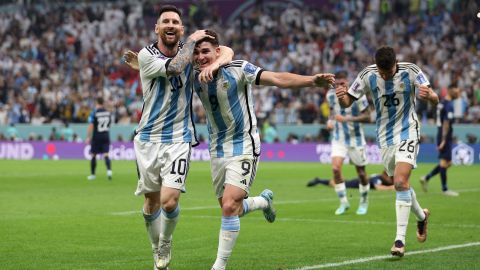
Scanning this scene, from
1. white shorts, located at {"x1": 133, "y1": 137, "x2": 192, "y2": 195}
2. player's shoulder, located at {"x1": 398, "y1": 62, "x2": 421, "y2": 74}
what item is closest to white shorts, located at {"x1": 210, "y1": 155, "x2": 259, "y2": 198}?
white shorts, located at {"x1": 133, "y1": 137, "x2": 192, "y2": 195}

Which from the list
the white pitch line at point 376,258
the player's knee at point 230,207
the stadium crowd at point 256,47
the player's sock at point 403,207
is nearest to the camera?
the player's knee at point 230,207

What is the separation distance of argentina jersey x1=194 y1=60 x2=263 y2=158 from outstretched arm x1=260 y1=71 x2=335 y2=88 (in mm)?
281

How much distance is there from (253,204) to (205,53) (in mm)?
2054

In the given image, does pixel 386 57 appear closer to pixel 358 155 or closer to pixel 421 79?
pixel 421 79

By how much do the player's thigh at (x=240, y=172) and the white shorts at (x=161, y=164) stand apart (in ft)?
1.39

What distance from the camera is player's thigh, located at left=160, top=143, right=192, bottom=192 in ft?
29.8

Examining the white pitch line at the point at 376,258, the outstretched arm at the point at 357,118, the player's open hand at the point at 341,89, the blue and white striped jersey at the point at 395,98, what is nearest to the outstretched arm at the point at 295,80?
the player's open hand at the point at 341,89

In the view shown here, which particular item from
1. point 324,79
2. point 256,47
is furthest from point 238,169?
point 256,47

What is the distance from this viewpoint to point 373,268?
9711 mm

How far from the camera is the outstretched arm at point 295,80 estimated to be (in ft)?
27.9

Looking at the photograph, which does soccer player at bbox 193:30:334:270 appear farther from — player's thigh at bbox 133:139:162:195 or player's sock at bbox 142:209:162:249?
player's sock at bbox 142:209:162:249

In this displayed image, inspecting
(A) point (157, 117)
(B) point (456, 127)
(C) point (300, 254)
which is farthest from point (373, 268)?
(B) point (456, 127)

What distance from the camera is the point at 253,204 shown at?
10484 millimetres

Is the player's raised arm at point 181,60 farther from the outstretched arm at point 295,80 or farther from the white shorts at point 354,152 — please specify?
the white shorts at point 354,152
